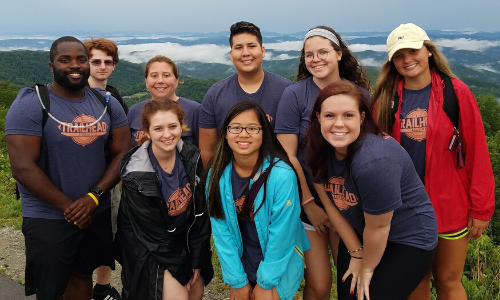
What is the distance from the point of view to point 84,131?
337cm

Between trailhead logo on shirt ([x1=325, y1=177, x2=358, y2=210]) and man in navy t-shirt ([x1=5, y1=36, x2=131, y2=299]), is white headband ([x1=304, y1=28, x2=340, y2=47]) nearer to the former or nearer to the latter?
trailhead logo on shirt ([x1=325, y1=177, x2=358, y2=210])

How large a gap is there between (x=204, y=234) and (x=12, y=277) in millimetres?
2823

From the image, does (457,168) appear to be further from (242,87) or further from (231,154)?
(242,87)

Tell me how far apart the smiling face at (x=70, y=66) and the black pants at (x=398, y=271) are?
2.89 meters

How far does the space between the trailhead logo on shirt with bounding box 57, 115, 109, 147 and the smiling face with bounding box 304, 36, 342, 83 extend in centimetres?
194

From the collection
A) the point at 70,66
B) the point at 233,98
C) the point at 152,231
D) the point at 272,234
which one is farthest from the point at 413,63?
the point at 70,66

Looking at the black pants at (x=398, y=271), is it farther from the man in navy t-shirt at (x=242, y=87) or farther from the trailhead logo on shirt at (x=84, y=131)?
the trailhead logo on shirt at (x=84, y=131)

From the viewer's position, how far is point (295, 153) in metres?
3.32

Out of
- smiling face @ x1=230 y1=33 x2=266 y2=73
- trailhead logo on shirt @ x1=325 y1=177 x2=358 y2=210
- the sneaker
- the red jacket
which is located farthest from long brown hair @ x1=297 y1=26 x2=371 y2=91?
the sneaker

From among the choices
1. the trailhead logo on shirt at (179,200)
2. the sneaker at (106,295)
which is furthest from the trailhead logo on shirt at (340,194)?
the sneaker at (106,295)

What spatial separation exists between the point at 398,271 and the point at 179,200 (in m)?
1.81

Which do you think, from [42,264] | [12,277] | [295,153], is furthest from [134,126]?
[12,277]

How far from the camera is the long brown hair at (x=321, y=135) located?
2.57 m

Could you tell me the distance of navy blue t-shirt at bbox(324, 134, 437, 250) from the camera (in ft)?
7.84
